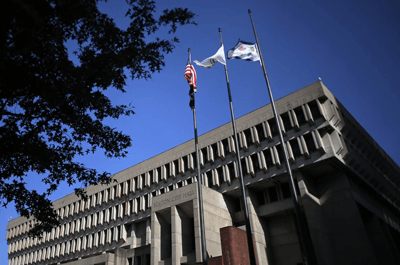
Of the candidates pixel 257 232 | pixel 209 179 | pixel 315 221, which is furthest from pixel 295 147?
pixel 209 179

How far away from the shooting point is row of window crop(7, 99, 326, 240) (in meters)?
36.9

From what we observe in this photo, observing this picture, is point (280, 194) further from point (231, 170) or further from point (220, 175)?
point (220, 175)

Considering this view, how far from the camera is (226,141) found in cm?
4288

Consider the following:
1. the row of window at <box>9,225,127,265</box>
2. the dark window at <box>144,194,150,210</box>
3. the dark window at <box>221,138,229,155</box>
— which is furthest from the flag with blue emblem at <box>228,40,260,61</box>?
the row of window at <box>9,225,127,265</box>

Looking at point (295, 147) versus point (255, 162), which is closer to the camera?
point (295, 147)

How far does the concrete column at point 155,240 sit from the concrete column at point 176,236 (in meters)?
2.94

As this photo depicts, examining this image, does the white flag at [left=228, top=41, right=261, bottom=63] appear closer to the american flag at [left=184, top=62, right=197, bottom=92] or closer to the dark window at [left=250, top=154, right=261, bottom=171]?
the american flag at [left=184, top=62, right=197, bottom=92]

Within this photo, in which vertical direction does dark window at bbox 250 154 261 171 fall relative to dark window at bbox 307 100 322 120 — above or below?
below

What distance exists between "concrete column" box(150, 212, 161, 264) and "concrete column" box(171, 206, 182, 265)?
9.65ft

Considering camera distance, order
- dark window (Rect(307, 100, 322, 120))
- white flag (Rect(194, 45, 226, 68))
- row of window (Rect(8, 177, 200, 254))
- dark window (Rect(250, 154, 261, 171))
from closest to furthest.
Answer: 1. white flag (Rect(194, 45, 226, 68))
2. dark window (Rect(307, 100, 322, 120))
3. dark window (Rect(250, 154, 261, 171))
4. row of window (Rect(8, 177, 200, 254))

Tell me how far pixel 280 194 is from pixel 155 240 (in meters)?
15.7

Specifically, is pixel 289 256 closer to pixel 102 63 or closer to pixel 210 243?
pixel 210 243

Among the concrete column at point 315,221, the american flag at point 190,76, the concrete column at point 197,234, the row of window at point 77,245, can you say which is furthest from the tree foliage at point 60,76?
the row of window at point 77,245

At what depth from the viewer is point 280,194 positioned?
38.2 meters
